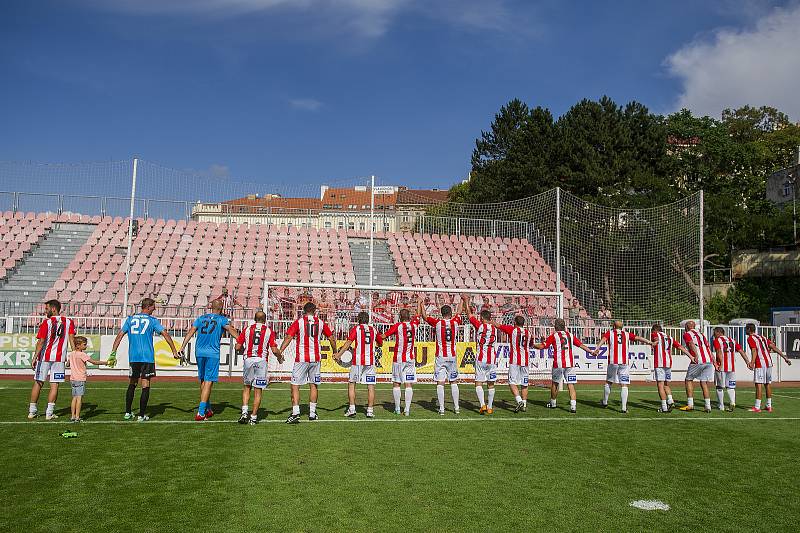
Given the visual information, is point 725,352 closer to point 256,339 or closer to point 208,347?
point 256,339

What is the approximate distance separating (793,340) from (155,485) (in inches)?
914

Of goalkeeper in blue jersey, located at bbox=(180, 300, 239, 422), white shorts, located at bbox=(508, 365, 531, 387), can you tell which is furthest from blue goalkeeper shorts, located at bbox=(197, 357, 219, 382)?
white shorts, located at bbox=(508, 365, 531, 387)

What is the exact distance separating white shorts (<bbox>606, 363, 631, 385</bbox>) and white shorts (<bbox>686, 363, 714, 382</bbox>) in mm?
1392

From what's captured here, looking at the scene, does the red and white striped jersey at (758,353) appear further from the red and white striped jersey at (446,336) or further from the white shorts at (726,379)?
the red and white striped jersey at (446,336)

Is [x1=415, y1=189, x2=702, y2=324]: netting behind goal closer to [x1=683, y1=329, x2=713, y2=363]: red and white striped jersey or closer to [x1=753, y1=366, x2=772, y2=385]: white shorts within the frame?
[x1=753, y1=366, x2=772, y2=385]: white shorts

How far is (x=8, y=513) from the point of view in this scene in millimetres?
5816

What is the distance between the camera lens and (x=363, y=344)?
39.6 ft

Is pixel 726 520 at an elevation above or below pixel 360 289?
below

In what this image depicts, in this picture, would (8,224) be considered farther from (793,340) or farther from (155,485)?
(793,340)

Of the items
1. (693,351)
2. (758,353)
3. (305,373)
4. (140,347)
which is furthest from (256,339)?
(758,353)

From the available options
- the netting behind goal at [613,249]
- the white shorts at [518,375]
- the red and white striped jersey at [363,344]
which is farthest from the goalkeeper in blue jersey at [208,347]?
the netting behind goal at [613,249]

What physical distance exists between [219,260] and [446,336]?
64.5 feet

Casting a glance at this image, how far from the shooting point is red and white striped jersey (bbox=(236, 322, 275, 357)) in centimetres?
1107

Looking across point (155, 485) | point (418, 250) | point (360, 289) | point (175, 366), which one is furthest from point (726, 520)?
point (418, 250)
